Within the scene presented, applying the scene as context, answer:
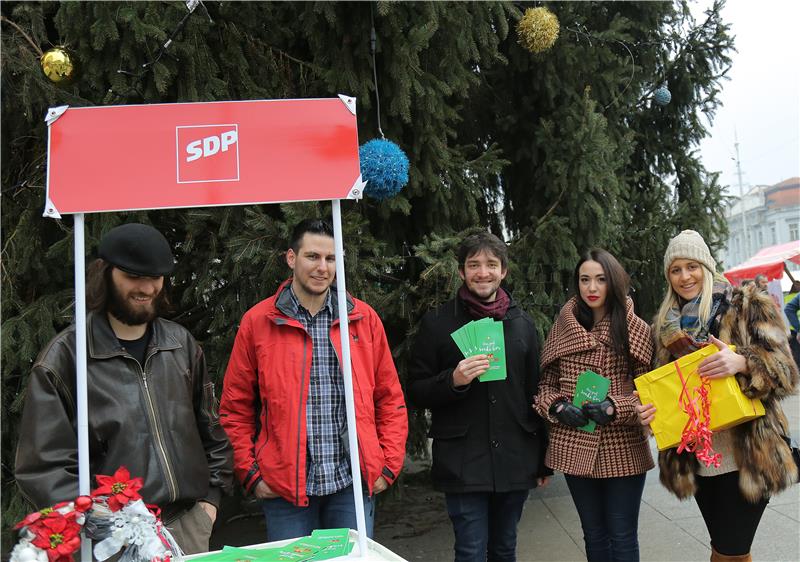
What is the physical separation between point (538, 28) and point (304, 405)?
3.19 m

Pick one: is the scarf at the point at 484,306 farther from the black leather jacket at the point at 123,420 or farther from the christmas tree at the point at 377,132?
the black leather jacket at the point at 123,420

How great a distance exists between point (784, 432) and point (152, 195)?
2900 millimetres

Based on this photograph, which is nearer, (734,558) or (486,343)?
(734,558)

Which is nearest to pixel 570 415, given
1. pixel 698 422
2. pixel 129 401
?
pixel 698 422

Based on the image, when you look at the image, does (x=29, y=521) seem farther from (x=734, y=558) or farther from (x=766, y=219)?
(x=766, y=219)

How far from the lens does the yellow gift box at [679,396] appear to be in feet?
9.33

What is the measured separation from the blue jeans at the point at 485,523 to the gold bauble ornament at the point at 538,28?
10.0 feet

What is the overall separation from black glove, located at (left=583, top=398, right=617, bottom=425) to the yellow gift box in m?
0.15

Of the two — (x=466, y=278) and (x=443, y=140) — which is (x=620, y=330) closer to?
(x=466, y=278)

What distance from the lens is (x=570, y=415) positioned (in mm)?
3080

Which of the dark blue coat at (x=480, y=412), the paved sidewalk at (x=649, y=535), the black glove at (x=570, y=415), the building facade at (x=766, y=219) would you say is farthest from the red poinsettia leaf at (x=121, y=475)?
the building facade at (x=766, y=219)

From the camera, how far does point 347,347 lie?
8.41 feet

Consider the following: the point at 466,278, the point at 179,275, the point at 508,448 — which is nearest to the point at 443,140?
the point at 466,278

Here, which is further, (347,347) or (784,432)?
(784,432)
